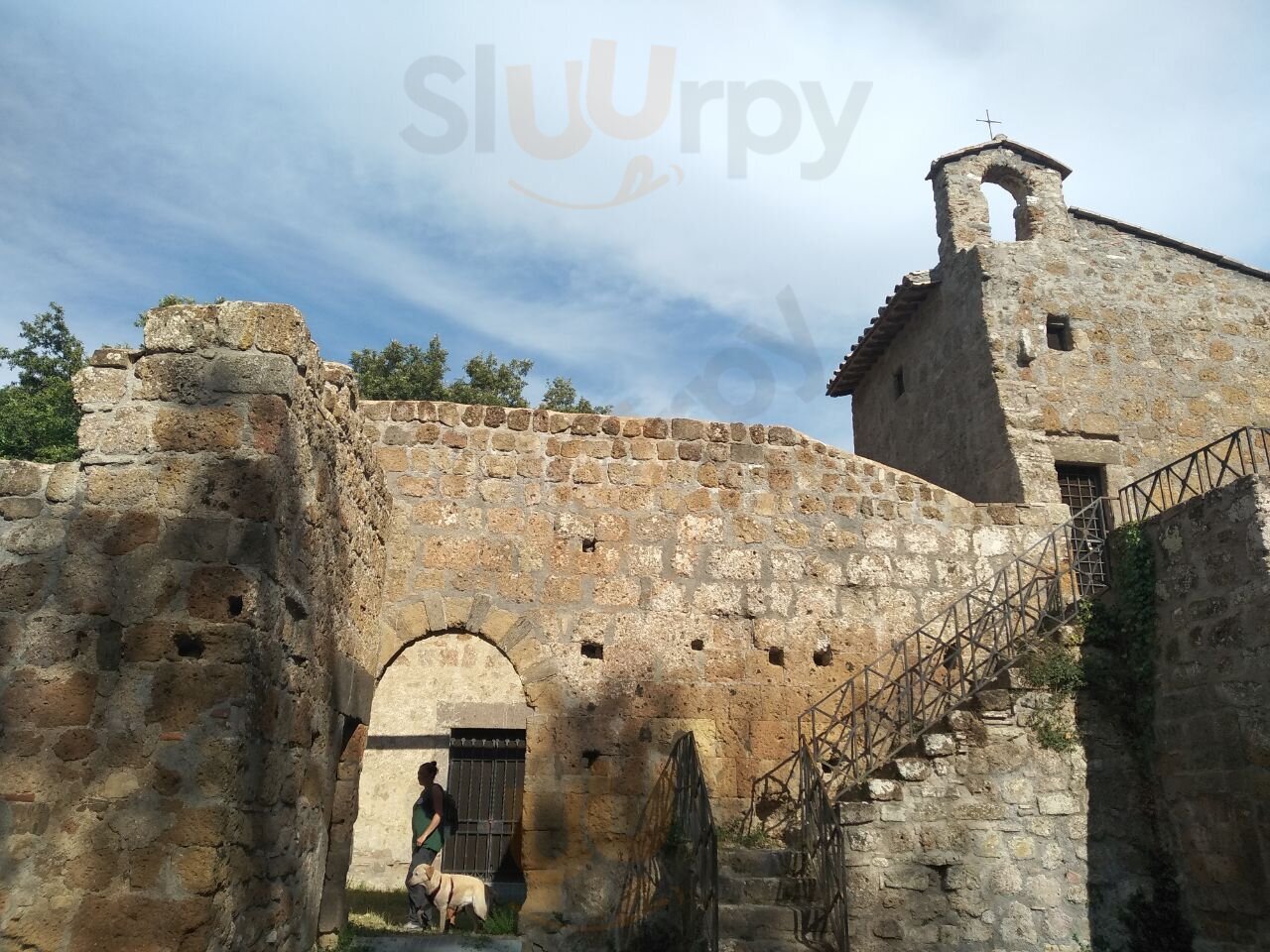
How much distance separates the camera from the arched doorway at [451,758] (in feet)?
41.4

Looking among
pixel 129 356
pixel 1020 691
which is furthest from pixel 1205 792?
pixel 129 356

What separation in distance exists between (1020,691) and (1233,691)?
1.54 metres

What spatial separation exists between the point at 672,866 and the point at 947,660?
3.10m

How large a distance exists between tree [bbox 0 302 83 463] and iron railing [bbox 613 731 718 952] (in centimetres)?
1508

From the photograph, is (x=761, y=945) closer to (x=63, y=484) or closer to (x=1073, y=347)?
(x=63, y=484)

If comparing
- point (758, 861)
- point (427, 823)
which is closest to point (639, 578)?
point (758, 861)

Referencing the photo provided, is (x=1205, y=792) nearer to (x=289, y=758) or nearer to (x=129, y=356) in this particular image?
(x=289, y=758)

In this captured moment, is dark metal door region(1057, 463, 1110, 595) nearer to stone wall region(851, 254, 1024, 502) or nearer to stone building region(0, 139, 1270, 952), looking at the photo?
stone building region(0, 139, 1270, 952)

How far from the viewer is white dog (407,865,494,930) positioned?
836cm

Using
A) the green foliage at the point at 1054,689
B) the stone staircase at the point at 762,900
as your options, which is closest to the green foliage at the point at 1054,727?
the green foliage at the point at 1054,689

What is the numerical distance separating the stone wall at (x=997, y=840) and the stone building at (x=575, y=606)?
28 mm

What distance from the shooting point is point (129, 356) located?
16.1 ft

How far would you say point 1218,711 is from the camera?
23.7 feet

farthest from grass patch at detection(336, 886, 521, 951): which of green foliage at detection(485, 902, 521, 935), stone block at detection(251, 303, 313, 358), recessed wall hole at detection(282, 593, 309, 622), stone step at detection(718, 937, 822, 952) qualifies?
stone block at detection(251, 303, 313, 358)
